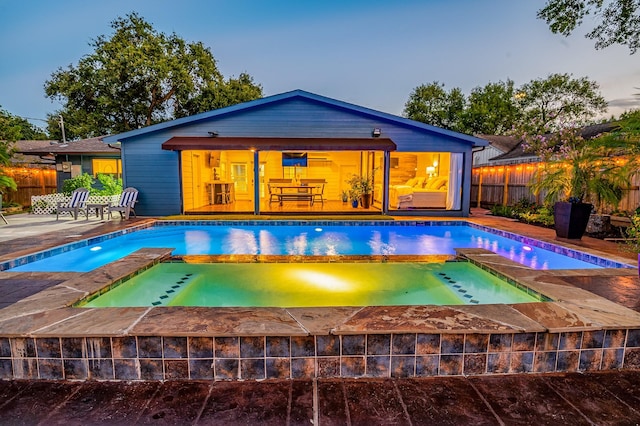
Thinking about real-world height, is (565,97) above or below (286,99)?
above

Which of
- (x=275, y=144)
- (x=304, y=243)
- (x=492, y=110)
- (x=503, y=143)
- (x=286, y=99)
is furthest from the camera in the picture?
(x=492, y=110)

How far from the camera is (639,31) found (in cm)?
981

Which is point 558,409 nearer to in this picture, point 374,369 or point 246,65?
point 374,369

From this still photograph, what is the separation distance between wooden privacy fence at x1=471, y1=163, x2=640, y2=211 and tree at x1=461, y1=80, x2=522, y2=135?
16.0 metres

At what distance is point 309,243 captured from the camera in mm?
7430

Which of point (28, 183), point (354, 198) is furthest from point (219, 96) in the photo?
point (354, 198)

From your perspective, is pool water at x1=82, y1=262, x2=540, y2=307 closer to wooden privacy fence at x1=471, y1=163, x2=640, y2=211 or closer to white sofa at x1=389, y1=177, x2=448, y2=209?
white sofa at x1=389, y1=177, x2=448, y2=209

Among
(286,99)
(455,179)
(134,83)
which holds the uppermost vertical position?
(134,83)

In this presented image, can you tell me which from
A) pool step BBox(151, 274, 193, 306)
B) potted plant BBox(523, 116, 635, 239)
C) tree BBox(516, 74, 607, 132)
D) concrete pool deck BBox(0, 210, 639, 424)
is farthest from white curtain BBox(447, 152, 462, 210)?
tree BBox(516, 74, 607, 132)

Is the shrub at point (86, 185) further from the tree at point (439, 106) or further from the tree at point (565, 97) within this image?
the tree at point (565, 97)

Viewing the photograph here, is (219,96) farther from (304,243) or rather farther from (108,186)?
(304,243)

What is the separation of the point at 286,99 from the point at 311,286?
7.68m

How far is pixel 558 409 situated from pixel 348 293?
108 inches

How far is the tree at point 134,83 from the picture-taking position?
21156mm
